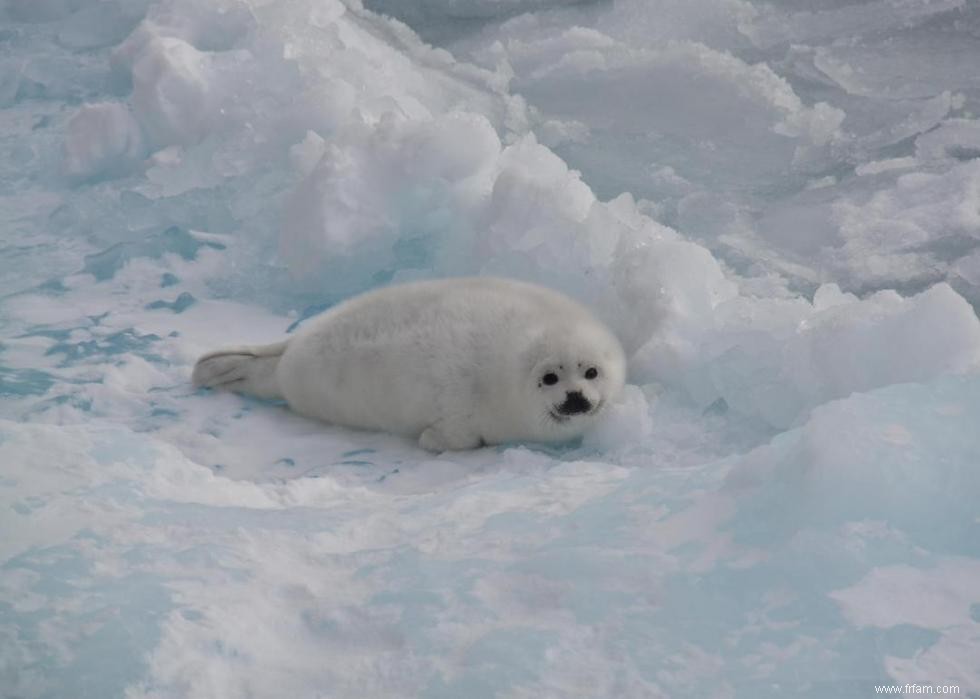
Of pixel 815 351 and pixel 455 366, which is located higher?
pixel 815 351

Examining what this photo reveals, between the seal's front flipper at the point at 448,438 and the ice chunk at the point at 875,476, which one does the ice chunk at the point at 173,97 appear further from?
the ice chunk at the point at 875,476

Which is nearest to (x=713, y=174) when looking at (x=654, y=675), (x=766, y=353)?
(x=766, y=353)

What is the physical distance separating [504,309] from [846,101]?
3015mm

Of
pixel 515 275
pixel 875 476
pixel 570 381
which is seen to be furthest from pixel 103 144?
pixel 875 476

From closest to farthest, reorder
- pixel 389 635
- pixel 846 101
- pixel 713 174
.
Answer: pixel 389 635, pixel 713 174, pixel 846 101

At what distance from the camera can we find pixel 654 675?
2.11 m

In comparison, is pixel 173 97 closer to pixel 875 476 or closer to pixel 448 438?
pixel 448 438

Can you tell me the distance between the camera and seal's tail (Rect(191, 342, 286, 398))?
4047 millimetres

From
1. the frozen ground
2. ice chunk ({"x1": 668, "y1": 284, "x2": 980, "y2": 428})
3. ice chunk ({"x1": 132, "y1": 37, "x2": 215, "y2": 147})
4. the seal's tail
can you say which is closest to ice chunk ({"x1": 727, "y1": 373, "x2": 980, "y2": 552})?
the frozen ground

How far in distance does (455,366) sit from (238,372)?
73cm

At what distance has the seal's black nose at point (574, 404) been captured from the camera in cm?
362

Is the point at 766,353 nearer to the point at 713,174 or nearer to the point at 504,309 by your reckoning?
the point at 504,309

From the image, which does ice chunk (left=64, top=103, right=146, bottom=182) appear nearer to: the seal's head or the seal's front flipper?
the seal's front flipper

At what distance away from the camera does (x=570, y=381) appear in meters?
3.65
